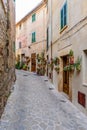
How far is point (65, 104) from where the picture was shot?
8758 mm

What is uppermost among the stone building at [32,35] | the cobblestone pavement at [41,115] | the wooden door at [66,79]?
the stone building at [32,35]

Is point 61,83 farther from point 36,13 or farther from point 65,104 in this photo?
point 36,13

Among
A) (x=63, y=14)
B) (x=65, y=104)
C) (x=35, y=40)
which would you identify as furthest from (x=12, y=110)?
(x=35, y=40)

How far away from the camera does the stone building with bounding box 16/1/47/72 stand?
2195cm

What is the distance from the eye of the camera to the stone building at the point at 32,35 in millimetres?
21945

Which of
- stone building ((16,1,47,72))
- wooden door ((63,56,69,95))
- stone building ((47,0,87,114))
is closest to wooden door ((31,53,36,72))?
stone building ((16,1,47,72))

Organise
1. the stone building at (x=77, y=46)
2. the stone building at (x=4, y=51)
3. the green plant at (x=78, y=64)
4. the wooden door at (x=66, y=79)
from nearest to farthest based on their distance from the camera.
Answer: the stone building at (x=4, y=51) < the stone building at (x=77, y=46) < the green plant at (x=78, y=64) < the wooden door at (x=66, y=79)

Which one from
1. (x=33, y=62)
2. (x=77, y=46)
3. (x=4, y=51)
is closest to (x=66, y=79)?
(x=77, y=46)

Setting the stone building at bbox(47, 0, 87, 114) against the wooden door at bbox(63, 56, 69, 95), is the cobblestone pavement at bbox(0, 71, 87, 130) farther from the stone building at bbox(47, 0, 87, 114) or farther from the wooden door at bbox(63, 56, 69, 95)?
the wooden door at bbox(63, 56, 69, 95)

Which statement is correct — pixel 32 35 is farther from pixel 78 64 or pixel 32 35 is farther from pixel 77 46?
pixel 78 64

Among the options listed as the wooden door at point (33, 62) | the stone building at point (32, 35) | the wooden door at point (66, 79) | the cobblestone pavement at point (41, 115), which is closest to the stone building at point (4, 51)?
the cobblestone pavement at point (41, 115)

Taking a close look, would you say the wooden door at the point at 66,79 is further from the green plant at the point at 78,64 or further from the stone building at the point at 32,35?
the stone building at the point at 32,35

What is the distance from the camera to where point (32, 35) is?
25.0 metres

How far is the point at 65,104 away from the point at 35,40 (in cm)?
1588
